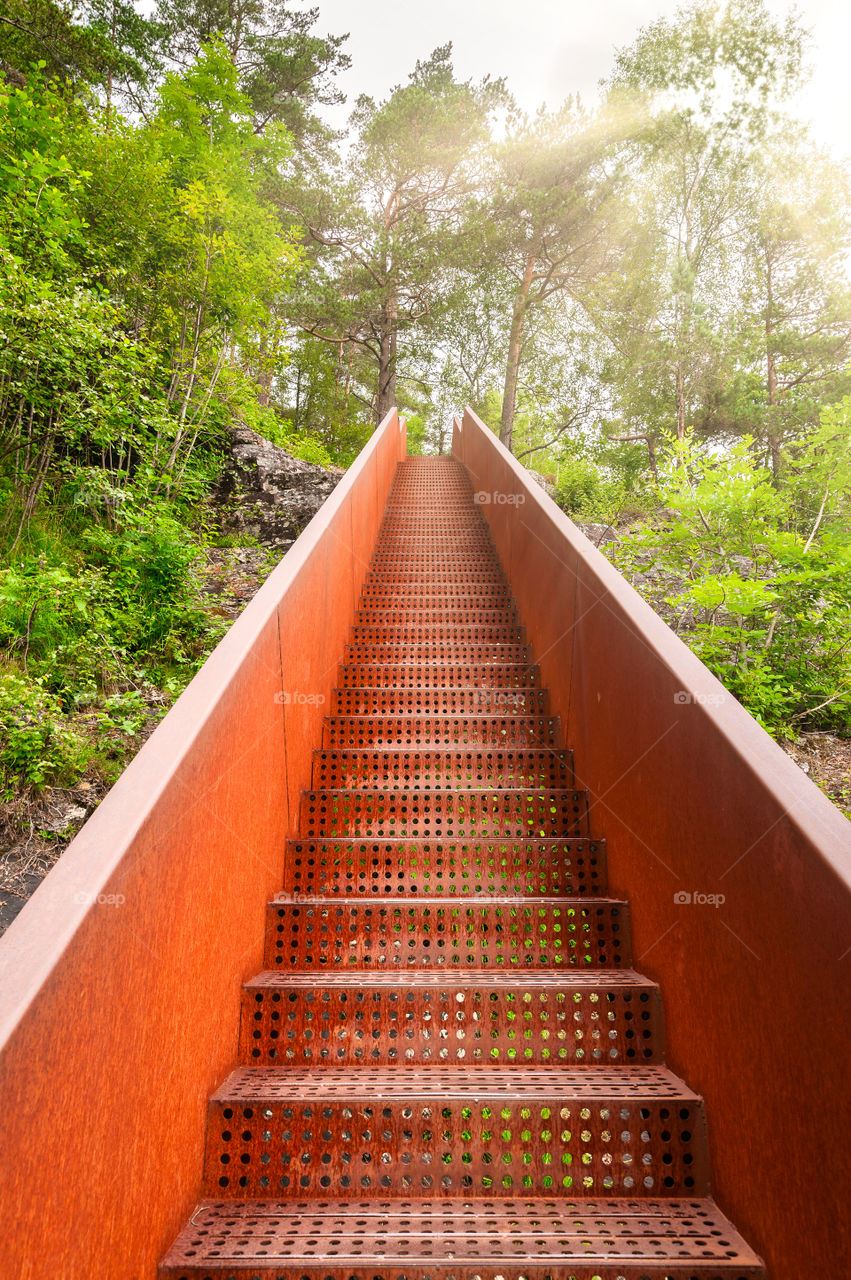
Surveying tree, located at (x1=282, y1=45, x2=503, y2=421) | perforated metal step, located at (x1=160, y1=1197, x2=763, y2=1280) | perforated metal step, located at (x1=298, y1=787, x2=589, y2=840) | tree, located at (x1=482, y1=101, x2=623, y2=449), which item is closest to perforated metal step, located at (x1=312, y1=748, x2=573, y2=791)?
perforated metal step, located at (x1=298, y1=787, x2=589, y2=840)

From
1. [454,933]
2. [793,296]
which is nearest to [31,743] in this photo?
[454,933]

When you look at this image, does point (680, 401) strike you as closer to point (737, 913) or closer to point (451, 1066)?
point (737, 913)

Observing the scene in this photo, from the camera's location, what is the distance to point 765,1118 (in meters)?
1.20

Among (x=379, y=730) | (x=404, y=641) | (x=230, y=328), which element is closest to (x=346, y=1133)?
(x=379, y=730)

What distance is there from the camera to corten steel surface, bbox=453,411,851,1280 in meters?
1.06

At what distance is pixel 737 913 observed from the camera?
53.6 inches

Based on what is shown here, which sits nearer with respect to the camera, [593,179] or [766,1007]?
[766,1007]

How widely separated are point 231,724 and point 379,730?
1.38m

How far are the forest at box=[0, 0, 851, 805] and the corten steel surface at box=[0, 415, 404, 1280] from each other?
7.60ft

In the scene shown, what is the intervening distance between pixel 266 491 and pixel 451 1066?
7717mm

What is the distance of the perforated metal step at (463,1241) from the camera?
112 cm

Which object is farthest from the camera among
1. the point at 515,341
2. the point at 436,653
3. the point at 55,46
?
the point at 515,341

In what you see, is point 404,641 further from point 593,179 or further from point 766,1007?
point 593,179

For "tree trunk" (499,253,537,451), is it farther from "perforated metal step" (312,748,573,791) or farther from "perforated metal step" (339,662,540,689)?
"perforated metal step" (312,748,573,791)
